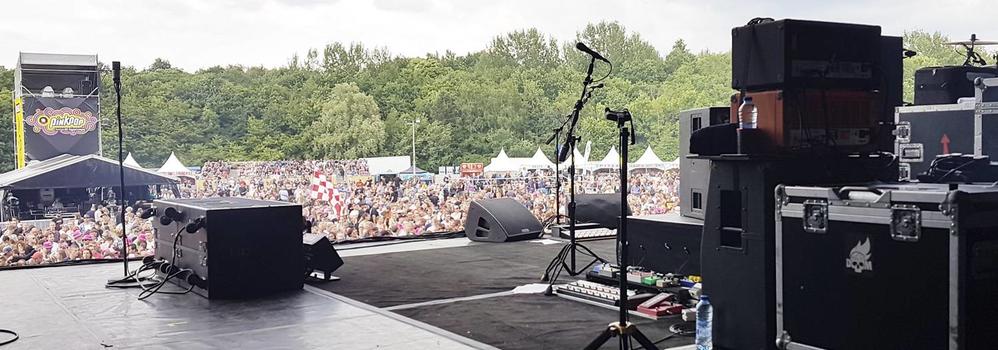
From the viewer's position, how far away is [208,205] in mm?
5984

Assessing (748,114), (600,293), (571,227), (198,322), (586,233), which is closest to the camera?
(748,114)

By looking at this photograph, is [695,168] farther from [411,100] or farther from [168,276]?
[411,100]

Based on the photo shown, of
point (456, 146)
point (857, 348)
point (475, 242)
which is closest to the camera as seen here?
point (857, 348)

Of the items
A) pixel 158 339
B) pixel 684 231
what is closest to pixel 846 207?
pixel 684 231

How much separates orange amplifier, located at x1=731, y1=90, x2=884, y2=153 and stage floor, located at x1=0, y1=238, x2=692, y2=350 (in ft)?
3.93

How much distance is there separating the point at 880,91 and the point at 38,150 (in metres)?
10.8

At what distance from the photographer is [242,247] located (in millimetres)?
5777

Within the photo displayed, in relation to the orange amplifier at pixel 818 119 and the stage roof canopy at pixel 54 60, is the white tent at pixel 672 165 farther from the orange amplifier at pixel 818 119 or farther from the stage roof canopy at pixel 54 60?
the orange amplifier at pixel 818 119

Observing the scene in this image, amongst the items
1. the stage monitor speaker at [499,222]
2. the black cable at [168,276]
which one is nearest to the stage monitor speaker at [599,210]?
the stage monitor speaker at [499,222]

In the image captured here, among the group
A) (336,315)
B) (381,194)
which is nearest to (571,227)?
(336,315)

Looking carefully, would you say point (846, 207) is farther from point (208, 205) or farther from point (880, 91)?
point (208, 205)

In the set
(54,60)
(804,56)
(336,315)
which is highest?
(54,60)

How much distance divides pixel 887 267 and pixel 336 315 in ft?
10.8

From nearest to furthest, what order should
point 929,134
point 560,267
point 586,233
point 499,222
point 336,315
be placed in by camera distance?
point 336,315 → point 929,134 → point 560,267 → point 499,222 → point 586,233
